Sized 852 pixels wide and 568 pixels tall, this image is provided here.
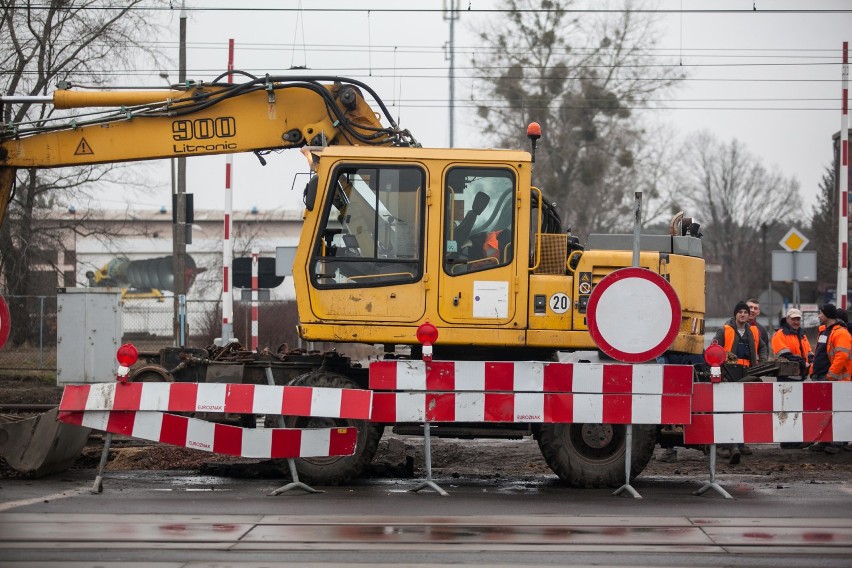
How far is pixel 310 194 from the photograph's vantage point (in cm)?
1051

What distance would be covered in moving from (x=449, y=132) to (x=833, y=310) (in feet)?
71.0

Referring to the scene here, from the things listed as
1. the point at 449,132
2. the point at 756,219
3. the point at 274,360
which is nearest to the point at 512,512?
the point at 274,360

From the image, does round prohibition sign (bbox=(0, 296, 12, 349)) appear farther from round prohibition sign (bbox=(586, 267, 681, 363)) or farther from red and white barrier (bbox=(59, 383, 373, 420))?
round prohibition sign (bbox=(586, 267, 681, 363))

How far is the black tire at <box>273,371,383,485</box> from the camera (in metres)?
10.2

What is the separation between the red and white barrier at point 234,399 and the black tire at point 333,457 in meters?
0.48

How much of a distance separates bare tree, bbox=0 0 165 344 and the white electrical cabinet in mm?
4510

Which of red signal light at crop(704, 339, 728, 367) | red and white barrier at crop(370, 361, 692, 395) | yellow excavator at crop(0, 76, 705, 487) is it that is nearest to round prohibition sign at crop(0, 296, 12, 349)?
yellow excavator at crop(0, 76, 705, 487)

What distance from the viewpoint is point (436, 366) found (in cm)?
988

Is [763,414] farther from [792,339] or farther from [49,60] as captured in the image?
[49,60]

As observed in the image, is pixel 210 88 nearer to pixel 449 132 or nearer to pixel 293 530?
pixel 293 530

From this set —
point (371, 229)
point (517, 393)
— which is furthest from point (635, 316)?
point (371, 229)

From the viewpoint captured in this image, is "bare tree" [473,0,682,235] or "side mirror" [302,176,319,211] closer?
"side mirror" [302,176,319,211]

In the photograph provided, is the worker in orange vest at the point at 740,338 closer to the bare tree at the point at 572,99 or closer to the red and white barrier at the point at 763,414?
the red and white barrier at the point at 763,414

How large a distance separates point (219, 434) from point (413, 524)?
249cm
